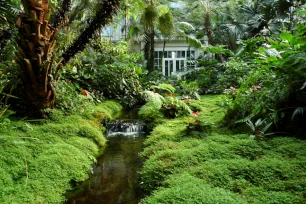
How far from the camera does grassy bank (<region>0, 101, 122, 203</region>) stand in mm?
2965

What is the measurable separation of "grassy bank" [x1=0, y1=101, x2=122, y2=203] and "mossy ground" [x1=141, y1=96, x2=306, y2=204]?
1018 mm

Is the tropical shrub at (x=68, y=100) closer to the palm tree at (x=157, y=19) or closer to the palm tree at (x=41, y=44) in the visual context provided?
the palm tree at (x=41, y=44)

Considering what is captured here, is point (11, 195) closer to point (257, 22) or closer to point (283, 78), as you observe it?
point (283, 78)

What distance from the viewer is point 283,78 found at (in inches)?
164

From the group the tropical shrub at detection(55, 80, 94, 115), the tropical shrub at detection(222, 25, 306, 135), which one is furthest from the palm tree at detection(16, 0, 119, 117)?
the tropical shrub at detection(222, 25, 306, 135)

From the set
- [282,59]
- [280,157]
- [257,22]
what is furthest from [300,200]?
[257,22]

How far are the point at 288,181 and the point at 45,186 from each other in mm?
2730

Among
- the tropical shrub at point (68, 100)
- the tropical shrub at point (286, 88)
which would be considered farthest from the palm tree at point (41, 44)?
the tropical shrub at point (286, 88)

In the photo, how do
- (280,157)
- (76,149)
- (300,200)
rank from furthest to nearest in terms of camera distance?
(76,149)
(280,157)
(300,200)

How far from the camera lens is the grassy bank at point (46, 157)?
296cm

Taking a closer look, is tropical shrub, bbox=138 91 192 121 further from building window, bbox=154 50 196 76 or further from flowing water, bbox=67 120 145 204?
building window, bbox=154 50 196 76

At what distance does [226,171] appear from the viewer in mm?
3029

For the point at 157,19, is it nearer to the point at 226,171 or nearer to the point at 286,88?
the point at 286,88

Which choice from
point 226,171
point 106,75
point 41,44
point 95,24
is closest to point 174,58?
point 106,75
